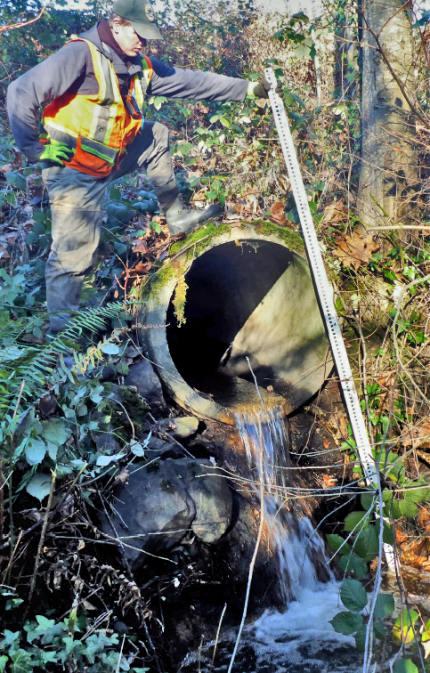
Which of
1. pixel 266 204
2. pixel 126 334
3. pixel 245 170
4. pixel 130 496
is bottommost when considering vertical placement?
pixel 130 496

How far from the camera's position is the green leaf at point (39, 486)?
2.08m

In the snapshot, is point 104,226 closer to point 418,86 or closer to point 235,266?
point 235,266

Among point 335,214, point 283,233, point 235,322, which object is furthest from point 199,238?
point 235,322

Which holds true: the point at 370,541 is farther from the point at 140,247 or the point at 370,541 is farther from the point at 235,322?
the point at 235,322

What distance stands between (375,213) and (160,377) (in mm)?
2437

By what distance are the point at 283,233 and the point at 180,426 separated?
1.74 meters

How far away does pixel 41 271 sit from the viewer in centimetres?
394

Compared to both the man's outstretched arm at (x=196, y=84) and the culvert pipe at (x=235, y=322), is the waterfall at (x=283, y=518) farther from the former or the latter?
the man's outstretched arm at (x=196, y=84)

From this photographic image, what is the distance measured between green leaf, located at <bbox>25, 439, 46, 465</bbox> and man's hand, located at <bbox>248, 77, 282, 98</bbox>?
304cm

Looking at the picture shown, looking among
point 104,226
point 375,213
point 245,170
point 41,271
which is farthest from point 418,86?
point 41,271

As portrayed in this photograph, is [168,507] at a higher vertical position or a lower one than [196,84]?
lower

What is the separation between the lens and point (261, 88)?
368 cm

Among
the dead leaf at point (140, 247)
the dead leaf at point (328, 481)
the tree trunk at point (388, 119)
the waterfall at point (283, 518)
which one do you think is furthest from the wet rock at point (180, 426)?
the tree trunk at point (388, 119)

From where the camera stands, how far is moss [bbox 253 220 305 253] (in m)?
3.86
